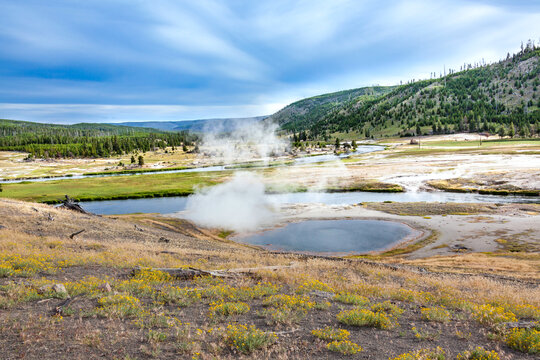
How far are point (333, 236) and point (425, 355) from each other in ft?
106

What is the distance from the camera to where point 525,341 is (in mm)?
9266

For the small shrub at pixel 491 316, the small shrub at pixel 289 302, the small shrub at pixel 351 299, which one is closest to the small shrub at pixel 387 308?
the small shrub at pixel 351 299

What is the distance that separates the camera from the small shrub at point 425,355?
8.24 metres

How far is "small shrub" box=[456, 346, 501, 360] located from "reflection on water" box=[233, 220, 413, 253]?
27.1 m

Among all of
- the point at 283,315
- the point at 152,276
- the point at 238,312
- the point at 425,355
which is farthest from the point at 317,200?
the point at 425,355

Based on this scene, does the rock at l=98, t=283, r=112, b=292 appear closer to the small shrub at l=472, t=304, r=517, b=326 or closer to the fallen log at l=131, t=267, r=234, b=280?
the fallen log at l=131, t=267, r=234, b=280

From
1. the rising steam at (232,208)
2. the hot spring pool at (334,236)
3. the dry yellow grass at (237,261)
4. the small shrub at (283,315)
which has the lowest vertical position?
the hot spring pool at (334,236)

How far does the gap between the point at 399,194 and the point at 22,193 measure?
9174 cm

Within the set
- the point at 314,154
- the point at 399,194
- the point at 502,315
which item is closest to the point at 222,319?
the point at 502,315

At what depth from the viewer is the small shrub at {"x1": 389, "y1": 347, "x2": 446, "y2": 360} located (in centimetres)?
824

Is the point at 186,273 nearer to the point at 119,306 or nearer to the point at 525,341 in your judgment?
the point at 119,306

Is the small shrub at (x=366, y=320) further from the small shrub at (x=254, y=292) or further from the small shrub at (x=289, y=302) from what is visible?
the small shrub at (x=254, y=292)

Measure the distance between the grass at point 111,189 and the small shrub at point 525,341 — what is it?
241 feet

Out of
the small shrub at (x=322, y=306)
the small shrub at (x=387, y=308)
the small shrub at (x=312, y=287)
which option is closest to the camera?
the small shrub at (x=387, y=308)
